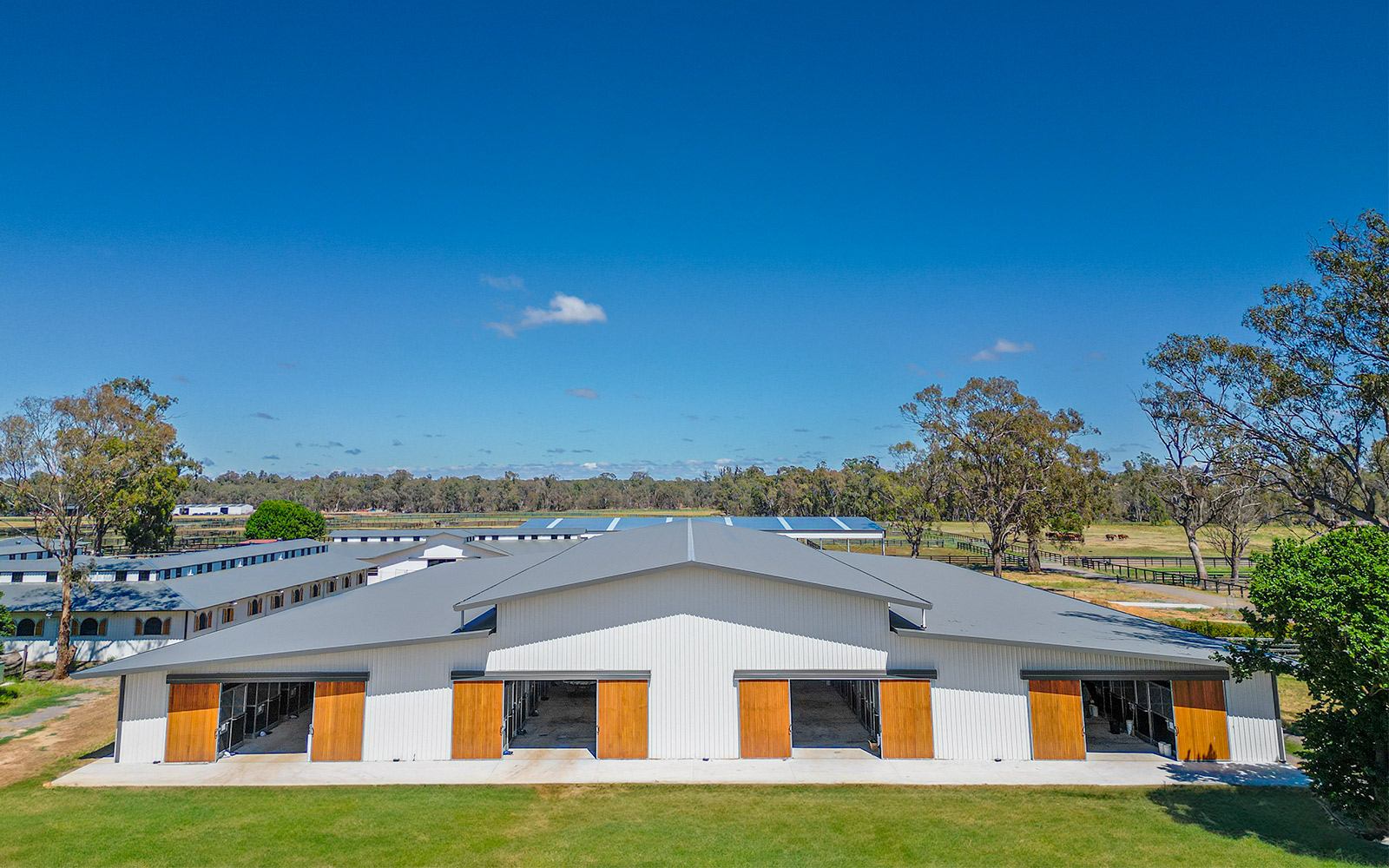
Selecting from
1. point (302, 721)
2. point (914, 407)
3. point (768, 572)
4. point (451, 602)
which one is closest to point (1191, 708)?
point (768, 572)

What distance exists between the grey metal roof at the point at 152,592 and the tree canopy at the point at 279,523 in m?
32.4

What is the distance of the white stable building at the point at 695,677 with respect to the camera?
682 inches

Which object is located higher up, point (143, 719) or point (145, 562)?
point (145, 562)

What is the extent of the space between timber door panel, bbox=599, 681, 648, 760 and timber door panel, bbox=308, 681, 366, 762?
5956 millimetres

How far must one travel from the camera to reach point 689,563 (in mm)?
17766

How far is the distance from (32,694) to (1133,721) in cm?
3555

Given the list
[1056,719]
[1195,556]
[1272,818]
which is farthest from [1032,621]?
[1195,556]

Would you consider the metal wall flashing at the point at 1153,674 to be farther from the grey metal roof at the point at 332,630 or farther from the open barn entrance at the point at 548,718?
the grey metal roof at the point at 332,630

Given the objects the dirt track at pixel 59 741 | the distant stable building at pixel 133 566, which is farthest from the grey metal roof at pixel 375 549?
the dirt track at pixel 59 741

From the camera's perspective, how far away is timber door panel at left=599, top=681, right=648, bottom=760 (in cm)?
1761

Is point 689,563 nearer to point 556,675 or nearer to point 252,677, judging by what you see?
point 556,675

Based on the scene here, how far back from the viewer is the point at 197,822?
1388 centimetres

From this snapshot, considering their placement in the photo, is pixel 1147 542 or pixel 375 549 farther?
pixel 1147 542

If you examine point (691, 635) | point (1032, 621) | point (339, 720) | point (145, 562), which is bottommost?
point (339, 720)
